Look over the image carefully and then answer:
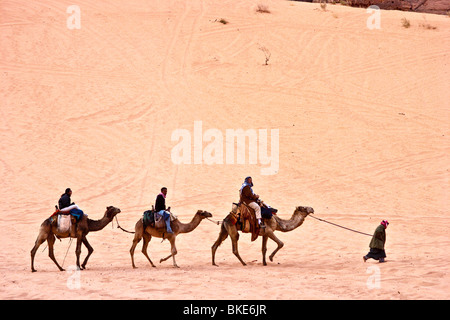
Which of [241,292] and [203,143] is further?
[203,143]

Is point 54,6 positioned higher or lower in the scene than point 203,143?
higher

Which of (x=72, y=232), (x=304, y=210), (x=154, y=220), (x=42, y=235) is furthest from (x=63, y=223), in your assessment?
(x=304, y=210)

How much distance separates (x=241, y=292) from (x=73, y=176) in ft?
42.6

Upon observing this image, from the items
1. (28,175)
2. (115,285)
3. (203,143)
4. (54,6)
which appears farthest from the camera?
(54,6)

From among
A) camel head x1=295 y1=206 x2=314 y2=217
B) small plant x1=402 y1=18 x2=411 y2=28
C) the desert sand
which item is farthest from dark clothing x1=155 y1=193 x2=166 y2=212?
small plant x1=402 y1=18 x2=411 y2=28

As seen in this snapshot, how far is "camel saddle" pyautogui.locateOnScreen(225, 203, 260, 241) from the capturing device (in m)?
14.5

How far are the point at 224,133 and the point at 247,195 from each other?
466 inches

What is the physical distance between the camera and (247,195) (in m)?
14.6

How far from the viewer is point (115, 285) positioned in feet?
40.0

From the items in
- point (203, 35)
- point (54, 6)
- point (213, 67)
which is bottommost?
point (213, 67)

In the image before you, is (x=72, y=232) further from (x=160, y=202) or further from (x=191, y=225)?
(x=191, y=225)

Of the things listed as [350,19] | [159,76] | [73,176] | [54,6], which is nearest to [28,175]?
[73,176]

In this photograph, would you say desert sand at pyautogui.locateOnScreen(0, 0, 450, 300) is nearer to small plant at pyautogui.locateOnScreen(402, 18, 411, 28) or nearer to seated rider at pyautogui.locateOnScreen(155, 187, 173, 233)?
small plant at pyautogui.locateOnScreen(402, 18, 411, 28)
